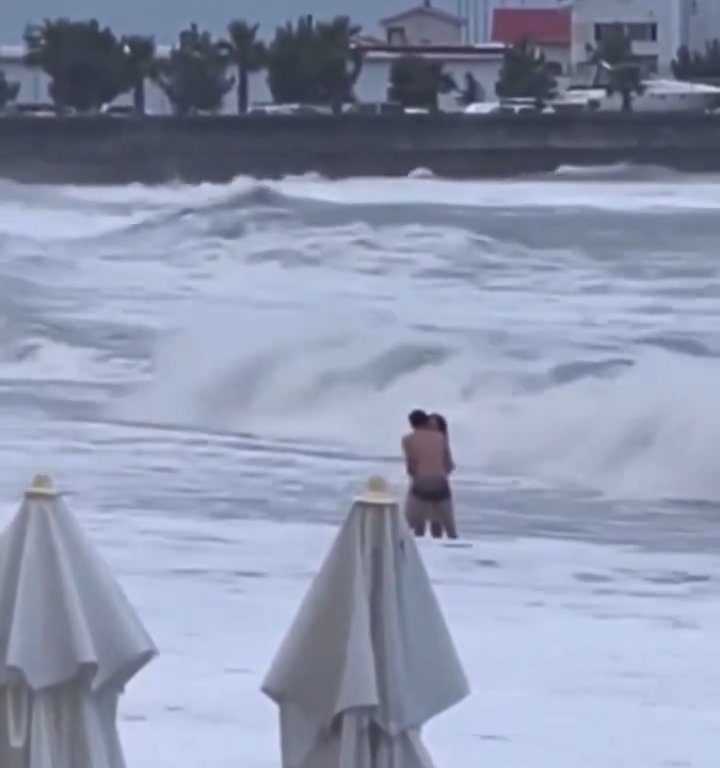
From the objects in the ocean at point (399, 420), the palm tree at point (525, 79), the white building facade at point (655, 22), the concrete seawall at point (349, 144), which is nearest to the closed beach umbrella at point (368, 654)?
the ocean at point (399, 420)

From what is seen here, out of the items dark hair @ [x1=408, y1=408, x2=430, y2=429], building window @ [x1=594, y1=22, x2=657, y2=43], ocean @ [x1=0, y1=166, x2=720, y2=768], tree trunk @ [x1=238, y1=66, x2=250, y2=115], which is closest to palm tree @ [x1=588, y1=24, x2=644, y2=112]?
building window @ [x1=594, y1=22, x2=657, y2=43]

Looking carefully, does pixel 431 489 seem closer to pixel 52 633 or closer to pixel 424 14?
Answer: pixel 52 633

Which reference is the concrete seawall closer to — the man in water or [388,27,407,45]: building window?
[388,27,407,45]: building window

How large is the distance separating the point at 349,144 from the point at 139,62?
1308 centimetres

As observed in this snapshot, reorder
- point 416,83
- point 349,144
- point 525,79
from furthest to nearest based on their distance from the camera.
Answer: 1. point 525,79
2. point 416,83
3. point 349,144

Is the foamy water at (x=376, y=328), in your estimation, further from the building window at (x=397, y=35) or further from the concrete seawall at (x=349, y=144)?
the building window at (x=397, y=35)

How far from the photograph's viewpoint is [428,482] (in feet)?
43.9

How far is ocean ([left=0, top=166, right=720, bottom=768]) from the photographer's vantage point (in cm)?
847

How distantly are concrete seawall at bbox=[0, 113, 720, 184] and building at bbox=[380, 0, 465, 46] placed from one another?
88.0 ft

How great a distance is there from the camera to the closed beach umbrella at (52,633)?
5.09 m

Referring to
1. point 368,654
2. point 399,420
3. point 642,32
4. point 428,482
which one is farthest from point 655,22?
point 368,654

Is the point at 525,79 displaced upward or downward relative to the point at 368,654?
downward

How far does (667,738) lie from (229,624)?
231 cm

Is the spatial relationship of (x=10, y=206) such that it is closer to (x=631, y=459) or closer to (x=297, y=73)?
(x=297, y=73)
